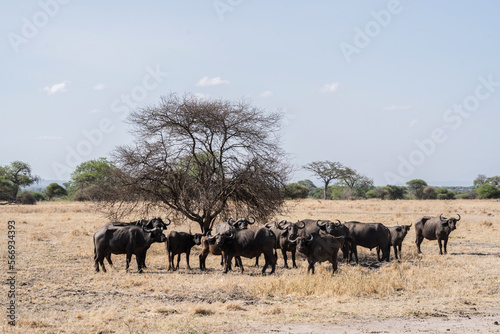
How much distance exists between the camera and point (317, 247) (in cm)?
1456

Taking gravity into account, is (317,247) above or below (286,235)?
below

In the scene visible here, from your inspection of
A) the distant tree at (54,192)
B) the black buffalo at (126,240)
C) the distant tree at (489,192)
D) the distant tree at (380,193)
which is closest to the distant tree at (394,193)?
the distant tree at (380,193)

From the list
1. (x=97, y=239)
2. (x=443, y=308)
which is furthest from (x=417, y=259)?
(x=97, y=239)

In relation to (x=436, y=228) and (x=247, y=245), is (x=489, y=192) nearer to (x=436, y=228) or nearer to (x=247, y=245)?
(x=436, y=228)

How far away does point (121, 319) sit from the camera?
9477mm

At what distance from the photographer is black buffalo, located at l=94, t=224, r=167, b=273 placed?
15352 millimetres

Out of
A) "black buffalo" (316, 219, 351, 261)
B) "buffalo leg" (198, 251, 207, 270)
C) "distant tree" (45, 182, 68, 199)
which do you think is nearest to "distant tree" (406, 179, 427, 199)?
"distant tree" (45, 182, 68, 199)

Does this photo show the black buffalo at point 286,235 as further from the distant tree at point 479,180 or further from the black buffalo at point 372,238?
the distant tree at point 479,180

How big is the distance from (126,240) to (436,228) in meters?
11.5

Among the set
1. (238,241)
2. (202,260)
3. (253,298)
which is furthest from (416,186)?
(253,298)

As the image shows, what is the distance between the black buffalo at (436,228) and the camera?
1909cm

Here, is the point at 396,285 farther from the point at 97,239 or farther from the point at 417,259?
the point at 97,239

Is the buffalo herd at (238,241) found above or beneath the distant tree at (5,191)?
beneath

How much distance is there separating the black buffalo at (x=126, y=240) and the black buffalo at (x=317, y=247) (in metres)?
4.25
